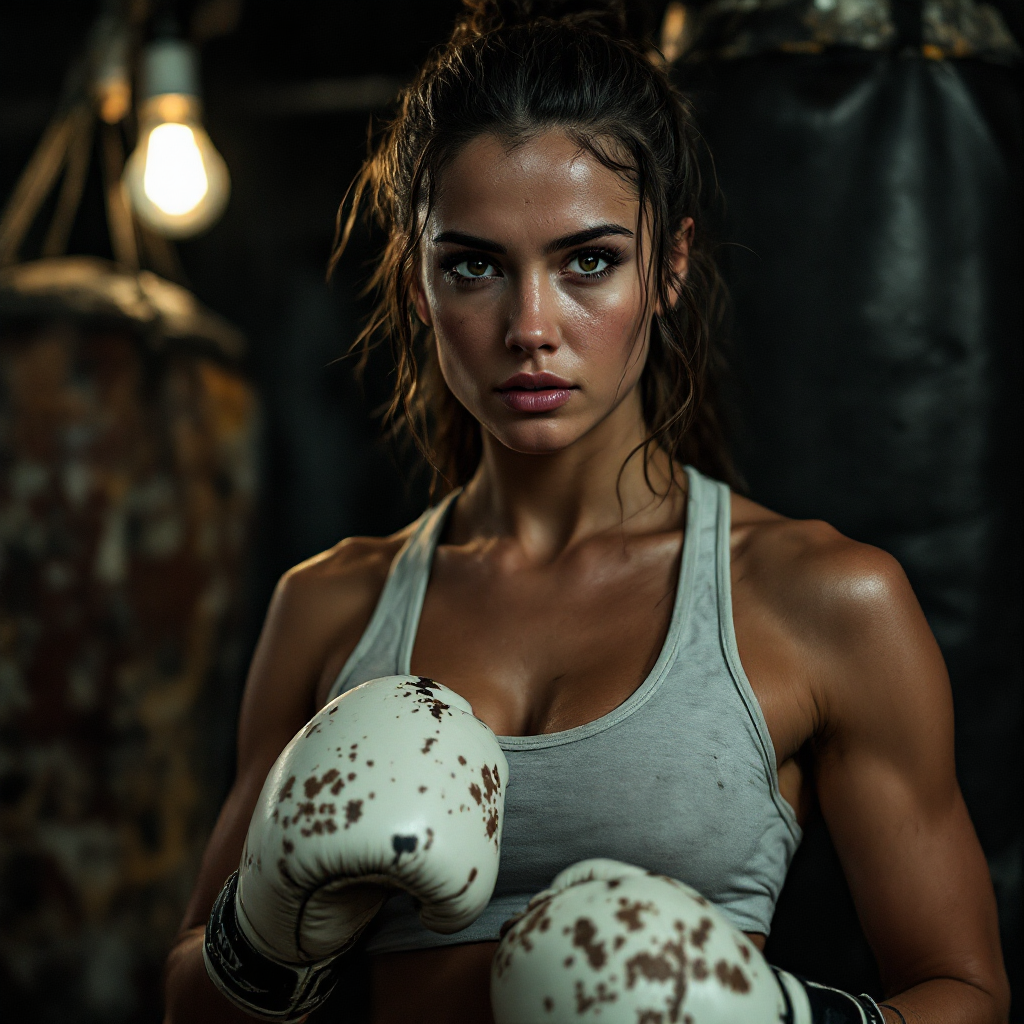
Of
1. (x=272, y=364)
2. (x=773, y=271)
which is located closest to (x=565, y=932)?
(x=773, y=271)

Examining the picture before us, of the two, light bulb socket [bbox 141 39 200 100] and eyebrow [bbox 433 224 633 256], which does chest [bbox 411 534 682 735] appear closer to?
eyebrow [bbox 433 224 633 256]

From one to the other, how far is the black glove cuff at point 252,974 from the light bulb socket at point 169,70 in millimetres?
1804

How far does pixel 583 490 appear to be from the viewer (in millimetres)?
1345

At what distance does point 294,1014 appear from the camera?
1058mm

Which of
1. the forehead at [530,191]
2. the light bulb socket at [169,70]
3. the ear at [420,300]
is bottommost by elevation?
the ear at [420,300]

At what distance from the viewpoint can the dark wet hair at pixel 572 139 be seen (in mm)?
1194

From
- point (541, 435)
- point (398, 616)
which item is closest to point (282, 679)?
point (398, 616)

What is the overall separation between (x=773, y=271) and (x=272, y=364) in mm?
2061

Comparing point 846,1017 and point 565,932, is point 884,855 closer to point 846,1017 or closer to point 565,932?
point 846,1017

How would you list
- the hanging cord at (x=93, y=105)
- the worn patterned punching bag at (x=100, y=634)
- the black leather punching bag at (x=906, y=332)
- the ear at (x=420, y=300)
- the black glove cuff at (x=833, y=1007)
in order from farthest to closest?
the hanging cord at (x=93, y=105) → the worn patterned punching bag at (x=100, y=634) → the black leather punching bag at (x=906, y=332) → the ear at (x=420, y=300) → the black glove cuff at (x=833, y=1007)

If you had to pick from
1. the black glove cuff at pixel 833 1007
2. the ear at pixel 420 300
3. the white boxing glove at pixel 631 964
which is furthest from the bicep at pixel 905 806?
the ear at pixel 420 300

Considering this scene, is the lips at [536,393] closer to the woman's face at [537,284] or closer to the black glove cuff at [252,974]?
the woman's face at [537,284]

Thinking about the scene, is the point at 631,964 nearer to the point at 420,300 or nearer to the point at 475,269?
the point at 475,269

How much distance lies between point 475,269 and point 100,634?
57.1 inches
